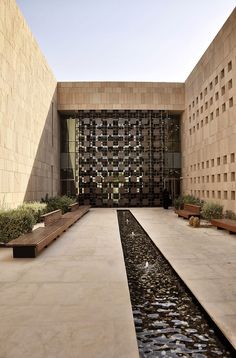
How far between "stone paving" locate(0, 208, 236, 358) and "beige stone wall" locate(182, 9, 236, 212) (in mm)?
7651

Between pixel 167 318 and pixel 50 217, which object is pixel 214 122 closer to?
pixel 50 217

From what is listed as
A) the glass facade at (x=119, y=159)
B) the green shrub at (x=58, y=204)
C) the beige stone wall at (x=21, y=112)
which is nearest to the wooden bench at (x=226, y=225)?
the beige stone wall at (x=21, y=112)

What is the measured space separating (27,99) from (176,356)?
15.3 meters

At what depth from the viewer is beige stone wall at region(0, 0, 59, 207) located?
13242 millimetres

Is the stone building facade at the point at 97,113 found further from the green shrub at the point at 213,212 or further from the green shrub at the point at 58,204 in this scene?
the green shrub at the point at 58,204

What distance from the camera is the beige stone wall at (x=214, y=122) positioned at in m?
15.0

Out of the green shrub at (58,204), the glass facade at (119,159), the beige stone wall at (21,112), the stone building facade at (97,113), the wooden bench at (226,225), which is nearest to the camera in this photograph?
the wooden bench at (226,225)

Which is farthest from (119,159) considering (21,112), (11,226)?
(11,226)

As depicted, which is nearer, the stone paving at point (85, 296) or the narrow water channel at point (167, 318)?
the stone paving at point (85, 296)

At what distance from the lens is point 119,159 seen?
26.3 metres

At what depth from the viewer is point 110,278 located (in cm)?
568

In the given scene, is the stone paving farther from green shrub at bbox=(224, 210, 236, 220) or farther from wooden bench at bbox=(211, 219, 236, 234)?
green shrub at bbox=(224, 210, 236, 220)

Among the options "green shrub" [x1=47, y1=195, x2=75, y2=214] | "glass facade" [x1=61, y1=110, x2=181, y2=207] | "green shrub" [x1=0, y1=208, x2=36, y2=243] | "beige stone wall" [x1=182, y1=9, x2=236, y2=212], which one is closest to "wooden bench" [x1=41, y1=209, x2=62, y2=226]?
"green shrub" [x1=0, y1=208, x2=36, y2=243]

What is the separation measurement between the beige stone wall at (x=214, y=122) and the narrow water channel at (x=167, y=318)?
32.2 feet
